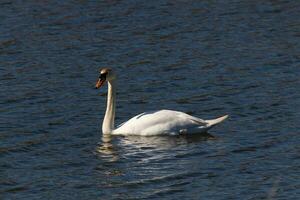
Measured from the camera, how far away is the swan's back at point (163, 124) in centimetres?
2166

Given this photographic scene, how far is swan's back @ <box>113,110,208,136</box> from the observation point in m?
21.7

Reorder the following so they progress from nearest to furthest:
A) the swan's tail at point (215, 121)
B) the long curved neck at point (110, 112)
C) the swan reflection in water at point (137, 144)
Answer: the swan reflection in water at point (137, 144) → the swan's tail at point (215, 121) → the long curved neck at point (110, 112)

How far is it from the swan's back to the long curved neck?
0.38m

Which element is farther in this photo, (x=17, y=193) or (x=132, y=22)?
(x=132, y=22)

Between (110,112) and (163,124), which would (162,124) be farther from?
(110,112)

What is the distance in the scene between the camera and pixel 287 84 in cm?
2444

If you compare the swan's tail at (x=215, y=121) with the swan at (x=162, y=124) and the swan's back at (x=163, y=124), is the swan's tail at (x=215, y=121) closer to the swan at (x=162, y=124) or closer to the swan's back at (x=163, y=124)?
the swan at (x=162, y=124)

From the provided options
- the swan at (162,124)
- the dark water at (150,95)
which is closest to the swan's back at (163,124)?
the swan at (162,124)

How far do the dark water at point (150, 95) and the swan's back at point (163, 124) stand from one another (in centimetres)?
21

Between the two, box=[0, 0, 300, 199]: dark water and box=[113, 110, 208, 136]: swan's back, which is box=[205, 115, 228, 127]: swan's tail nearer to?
box=[113, 110, 208, 136]: swan's back

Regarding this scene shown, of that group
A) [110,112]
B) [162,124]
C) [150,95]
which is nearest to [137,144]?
[162,124]

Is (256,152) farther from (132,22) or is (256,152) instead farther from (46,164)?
(132,22)

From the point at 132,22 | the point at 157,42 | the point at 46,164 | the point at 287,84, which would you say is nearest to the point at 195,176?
the point at 46,164

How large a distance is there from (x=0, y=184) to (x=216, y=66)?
9.32 metres
